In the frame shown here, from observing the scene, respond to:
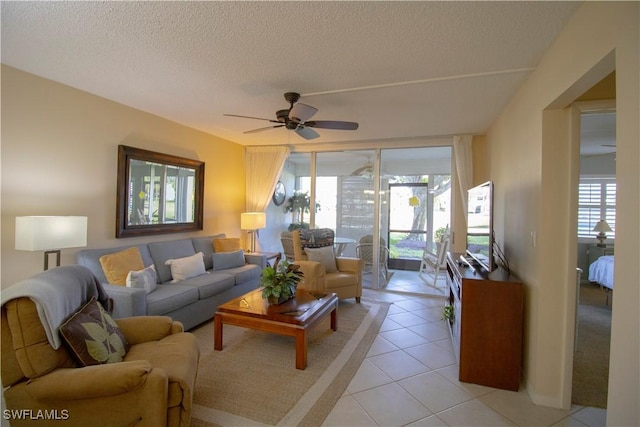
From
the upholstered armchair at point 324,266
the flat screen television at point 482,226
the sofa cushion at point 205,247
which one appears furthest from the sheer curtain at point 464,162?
the sofa cushion at point 205,247

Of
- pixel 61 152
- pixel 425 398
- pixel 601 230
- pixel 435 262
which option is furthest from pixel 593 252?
pixel 61 152

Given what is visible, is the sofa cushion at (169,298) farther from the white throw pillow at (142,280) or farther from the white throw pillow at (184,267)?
the white throw pillow at (184,267)

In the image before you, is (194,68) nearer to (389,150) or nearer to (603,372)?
(389,150)

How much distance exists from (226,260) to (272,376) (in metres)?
2.06

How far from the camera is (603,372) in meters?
2.48

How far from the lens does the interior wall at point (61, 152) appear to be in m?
2.54

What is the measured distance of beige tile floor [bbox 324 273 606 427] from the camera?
74.7 inches

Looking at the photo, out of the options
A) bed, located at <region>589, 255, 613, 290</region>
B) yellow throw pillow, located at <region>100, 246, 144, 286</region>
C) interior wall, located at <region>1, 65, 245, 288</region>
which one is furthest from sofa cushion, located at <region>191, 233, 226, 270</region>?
bed, located at <region>589, 255, 613, 290</region>

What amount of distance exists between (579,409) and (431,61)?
2.68 meters

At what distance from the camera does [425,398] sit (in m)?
2.12

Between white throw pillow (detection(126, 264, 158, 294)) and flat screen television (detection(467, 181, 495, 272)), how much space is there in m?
3.17

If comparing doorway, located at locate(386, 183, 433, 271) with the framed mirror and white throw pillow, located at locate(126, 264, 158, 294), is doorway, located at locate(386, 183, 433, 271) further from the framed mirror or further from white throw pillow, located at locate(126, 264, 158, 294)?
white throw pillow, located at locate(126, 264, 158, 294)

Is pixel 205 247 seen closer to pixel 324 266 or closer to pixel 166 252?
pixel 166 252

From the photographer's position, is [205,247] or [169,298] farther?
[205,247]
